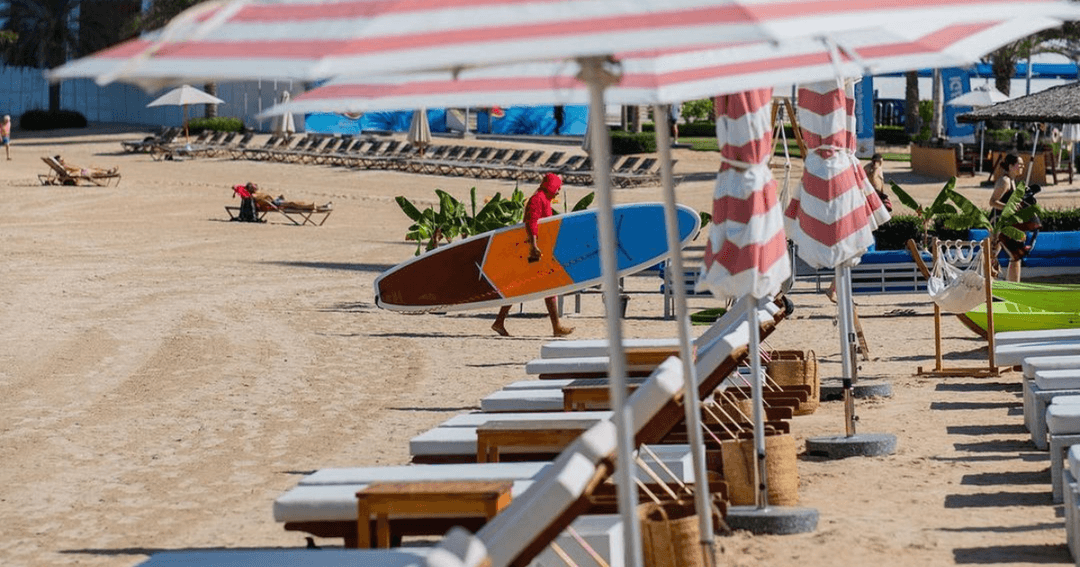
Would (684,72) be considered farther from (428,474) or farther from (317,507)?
(317,507)

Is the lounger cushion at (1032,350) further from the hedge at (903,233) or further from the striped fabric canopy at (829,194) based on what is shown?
the hedge at (903,233)

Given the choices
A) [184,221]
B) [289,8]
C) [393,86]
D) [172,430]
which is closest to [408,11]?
[289,8]

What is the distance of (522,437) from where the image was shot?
6762mm

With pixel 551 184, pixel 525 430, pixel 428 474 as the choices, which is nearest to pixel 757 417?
pixel 525 430

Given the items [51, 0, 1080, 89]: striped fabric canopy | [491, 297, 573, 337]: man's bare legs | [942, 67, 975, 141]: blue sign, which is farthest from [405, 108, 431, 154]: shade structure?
[51, 0, 1080, 89]: striped fabric canopy

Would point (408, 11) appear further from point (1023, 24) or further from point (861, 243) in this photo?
point (861, 243)

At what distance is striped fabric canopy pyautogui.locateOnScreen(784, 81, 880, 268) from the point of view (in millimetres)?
9289

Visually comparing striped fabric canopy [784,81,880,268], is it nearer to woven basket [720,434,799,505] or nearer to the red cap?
woven basket [720,434,799,505]

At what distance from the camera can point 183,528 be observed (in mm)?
7656

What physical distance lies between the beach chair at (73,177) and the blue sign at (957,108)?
20369 millimetres

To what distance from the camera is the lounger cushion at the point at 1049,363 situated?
8.93 m

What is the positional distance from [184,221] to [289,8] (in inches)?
999

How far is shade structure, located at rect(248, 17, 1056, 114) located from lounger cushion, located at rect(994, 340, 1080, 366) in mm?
4310

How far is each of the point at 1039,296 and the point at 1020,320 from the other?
76 cm
